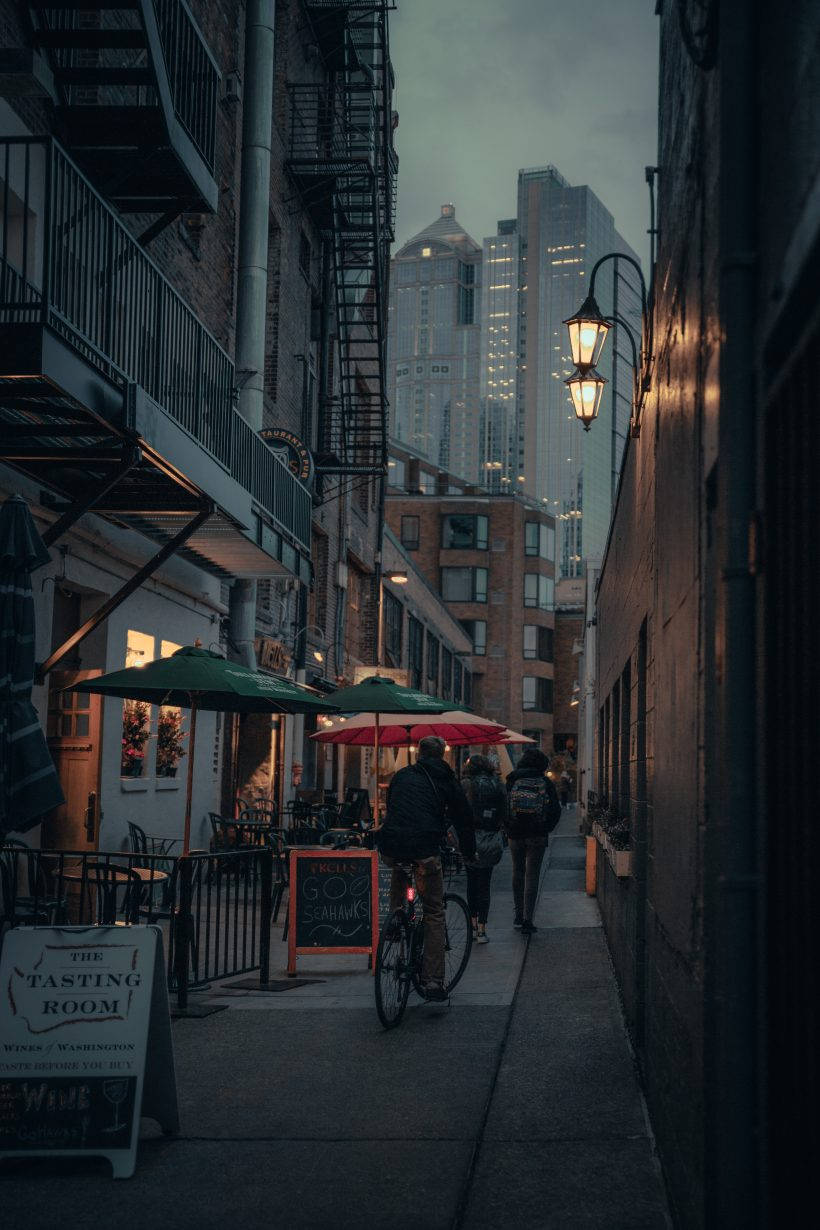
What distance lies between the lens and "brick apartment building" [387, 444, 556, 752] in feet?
256

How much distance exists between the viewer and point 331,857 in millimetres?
10414

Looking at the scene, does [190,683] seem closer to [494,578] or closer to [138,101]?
[138,101]

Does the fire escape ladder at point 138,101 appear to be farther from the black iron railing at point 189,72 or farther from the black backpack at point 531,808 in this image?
the black backpack at point 531,808

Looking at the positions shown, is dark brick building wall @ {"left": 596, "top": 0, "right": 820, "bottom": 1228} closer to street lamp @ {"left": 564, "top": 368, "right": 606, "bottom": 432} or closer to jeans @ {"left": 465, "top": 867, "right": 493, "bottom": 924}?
street lamp @ {"left": 564, "top": 368, "right": 606, "bottom": 432}

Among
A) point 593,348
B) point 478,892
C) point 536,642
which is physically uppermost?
point 536,642

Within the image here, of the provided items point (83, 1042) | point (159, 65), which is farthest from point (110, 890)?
point (159, 65)

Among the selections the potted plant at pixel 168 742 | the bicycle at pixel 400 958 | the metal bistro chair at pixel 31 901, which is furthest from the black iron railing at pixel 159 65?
the potted plant at pixel 168 742

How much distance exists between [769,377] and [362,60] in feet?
88.9

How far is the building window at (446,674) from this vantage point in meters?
57.4

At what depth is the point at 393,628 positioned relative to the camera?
4047 centimetres

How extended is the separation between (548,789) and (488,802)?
29.0 inches

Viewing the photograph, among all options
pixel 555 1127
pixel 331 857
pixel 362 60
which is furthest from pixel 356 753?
pixel 555 1127

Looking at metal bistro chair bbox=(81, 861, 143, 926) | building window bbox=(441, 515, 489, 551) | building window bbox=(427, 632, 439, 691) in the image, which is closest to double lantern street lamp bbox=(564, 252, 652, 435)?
metal bistro chair bbox=(81, 861, 143, 926)

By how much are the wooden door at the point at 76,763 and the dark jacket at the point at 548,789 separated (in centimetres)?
442
